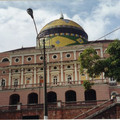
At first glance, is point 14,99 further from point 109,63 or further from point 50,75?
point 109,63

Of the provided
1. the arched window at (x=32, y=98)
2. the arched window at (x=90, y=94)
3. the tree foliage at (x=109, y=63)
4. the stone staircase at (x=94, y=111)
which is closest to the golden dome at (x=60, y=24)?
the arched window at (x=32, y=98)

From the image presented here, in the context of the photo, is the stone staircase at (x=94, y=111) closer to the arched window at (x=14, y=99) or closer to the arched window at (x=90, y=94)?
the arched window at (x=90, y=94)

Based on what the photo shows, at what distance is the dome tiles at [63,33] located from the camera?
159 ft

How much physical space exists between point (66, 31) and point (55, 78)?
14287 mm

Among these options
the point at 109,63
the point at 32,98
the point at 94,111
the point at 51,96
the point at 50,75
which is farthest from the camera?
the point at 50,75

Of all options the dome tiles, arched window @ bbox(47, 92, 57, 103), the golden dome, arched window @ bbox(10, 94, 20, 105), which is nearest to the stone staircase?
arched window @ bbox(47, 92, 57, 103)

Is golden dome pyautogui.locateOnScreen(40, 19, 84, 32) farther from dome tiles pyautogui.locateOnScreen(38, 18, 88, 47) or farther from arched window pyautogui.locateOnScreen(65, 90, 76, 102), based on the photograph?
arched window pyautogui.locateOnScreen(65, 90, 76, 102)

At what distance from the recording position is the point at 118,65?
23.5 m

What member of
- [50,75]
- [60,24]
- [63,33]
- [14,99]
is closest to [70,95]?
[50,75]

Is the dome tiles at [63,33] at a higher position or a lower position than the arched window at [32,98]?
higher

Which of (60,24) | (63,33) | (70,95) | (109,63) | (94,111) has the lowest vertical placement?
(94,111)

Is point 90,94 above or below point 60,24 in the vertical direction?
below

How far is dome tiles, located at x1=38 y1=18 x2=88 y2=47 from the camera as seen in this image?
48.3 meters

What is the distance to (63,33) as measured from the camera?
49344 mm
